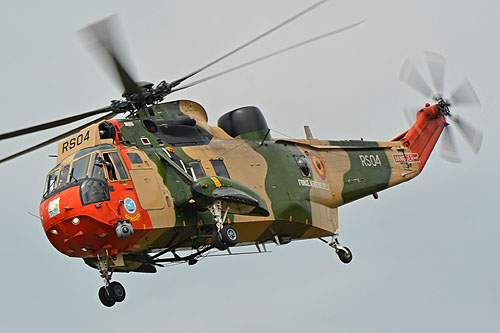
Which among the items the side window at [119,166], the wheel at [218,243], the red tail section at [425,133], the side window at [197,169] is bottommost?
the red tail section at [425,133]

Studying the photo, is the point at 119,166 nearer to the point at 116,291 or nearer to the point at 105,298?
the point at 116,291

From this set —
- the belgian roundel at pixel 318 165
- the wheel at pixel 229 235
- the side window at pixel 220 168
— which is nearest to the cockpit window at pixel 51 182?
the side window at pixel 220 168

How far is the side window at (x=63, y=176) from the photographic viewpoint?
2023 cm

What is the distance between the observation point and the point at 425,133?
2825cm

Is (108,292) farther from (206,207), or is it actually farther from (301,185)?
(301,185)

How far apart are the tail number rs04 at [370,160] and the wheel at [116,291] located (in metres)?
8.58

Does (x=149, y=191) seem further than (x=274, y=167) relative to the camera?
No

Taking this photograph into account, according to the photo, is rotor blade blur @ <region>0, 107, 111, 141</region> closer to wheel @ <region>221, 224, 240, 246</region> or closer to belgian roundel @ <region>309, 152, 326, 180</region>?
wheel @ <region>221, 224, 240, 246</region>

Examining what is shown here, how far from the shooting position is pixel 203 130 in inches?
895

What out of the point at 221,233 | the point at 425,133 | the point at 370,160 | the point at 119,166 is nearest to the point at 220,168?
the point at 221,233

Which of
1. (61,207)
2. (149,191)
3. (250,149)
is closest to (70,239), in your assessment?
(61,207)

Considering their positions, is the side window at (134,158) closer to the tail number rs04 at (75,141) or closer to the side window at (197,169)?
the tail number rs04 at (75,141)

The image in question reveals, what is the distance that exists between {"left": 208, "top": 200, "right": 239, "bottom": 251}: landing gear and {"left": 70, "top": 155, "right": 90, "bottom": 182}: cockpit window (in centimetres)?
294

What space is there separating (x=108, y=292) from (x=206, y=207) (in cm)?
295
